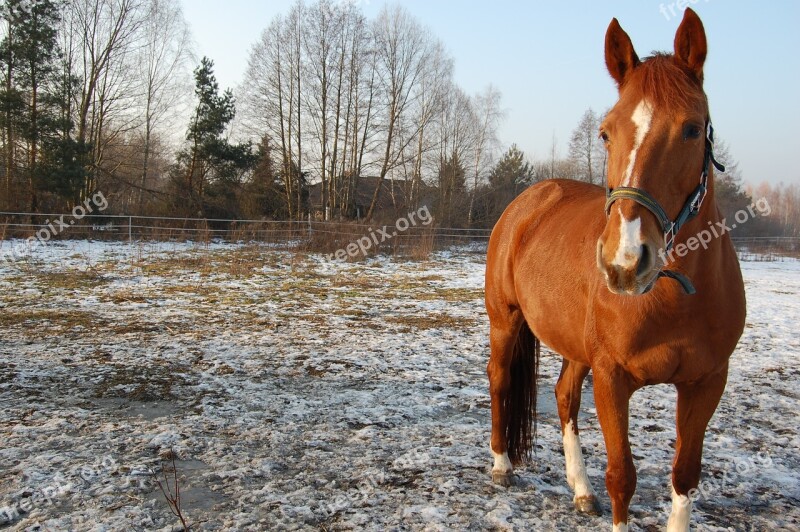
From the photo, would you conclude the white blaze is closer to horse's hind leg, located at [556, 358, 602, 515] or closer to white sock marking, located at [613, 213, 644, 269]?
white sock marking, located at [613, 213, 644, 269]

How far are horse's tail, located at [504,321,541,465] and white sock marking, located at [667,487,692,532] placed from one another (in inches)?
35.2

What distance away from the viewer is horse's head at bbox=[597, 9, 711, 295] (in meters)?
1.32

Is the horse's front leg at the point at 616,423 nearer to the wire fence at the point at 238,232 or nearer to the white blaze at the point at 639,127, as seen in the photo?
the white blaze at the point at 639,127

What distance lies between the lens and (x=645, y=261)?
1.30m

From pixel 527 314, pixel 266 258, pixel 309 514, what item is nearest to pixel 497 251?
pixel 527 314

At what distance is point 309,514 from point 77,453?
4.92 ft

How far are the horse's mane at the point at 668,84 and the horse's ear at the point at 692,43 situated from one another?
36mm

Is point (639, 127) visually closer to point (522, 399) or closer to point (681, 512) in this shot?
point (681, 512)

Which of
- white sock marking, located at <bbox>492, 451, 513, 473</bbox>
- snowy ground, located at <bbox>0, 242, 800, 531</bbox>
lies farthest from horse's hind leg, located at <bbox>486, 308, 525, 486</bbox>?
snowy ground, located at <bbox>0, 242, 800, 531</bbox>

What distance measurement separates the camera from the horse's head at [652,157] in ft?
4.33

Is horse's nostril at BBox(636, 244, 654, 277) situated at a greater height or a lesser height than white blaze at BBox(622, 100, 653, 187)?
lesser

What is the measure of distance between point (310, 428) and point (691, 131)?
2.74 meters

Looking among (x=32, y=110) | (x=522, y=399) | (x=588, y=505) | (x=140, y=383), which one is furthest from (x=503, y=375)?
(x=32, y=110)

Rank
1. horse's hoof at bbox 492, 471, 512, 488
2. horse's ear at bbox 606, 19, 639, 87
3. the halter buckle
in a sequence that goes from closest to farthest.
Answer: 1. the halter buckle
2. horse's ear at bbox 606, 19, 639, 87
3. horse's hoof at bbox 492, 471, 512, 488
